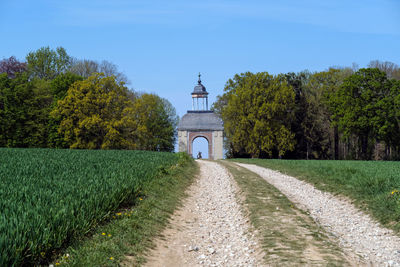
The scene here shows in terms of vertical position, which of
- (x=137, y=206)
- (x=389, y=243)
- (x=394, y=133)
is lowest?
(x=389, y=243)

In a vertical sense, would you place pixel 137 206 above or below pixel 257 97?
below

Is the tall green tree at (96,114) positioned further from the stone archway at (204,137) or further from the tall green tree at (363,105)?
the tall green tree at (363,105)

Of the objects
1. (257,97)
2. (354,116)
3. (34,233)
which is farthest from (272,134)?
(34,233)

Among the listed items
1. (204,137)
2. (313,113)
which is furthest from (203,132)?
(313,113)

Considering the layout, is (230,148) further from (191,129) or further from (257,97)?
(257,97)

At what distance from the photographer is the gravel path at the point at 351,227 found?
29.5 feet

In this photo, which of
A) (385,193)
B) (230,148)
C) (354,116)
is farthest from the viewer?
(230,148)

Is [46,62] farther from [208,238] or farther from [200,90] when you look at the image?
[208,238]

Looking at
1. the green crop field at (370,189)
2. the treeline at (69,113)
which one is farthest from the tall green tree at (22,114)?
the green crop field at (370,189)

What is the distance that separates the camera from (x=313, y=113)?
57.8 metres

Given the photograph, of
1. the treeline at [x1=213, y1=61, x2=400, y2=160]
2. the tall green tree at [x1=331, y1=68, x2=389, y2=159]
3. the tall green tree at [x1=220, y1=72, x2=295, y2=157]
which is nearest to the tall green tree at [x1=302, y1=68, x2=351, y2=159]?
the treeline at [x1=213, y1=61, x2=400, y2=160]

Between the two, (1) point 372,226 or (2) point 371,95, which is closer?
(1) point 372,226

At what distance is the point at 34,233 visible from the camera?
6.78 meters

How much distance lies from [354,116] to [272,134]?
11.0 metres
